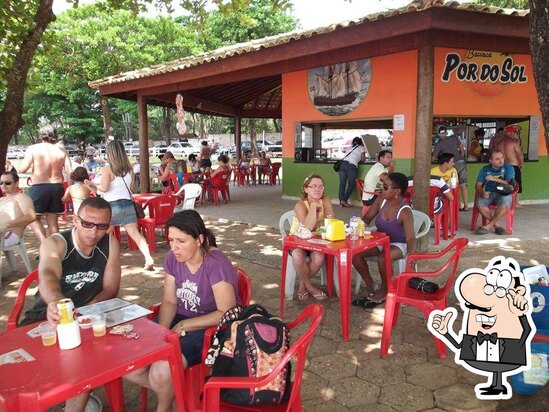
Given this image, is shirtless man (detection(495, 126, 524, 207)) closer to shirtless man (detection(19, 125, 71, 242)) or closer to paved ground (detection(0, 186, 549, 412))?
paved ground (detection(0, 186, 549, 412))

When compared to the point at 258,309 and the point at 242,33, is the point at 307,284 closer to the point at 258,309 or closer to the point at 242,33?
the point at 258,309

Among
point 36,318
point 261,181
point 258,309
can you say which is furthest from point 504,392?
point 261,181

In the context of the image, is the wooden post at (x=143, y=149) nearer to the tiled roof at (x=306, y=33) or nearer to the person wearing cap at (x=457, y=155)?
the tiled roof at (x=306, y=33)

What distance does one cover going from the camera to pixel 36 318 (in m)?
2.42

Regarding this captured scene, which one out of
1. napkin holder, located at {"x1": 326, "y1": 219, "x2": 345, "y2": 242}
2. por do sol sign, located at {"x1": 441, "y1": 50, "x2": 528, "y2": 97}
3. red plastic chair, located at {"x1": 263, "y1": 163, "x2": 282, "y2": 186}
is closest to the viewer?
napkin holder, located at {"x1": 326, "y1": 219, "x2": 345, "y2": 242}

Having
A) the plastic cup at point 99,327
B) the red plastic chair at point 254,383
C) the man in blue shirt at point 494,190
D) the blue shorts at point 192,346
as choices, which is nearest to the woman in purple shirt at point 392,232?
the blue shorts at point 192,346

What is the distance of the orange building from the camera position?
5.23 meters

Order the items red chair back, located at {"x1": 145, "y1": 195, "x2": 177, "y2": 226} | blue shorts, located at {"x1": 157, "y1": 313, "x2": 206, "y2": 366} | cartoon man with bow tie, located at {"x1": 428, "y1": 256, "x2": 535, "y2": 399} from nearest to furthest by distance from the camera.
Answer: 1. cartoon man with bow tie, located at {"x1": 428, "y1": 256, "x2": 535, "y2": 399}
2. blue shorts, located at {"x1": 157, "y1": 313, "x2": 206, "y2": 366}
3. red chair back, located at {"x1": 145, "y1": 195, "x2": 177, "y2": 226}

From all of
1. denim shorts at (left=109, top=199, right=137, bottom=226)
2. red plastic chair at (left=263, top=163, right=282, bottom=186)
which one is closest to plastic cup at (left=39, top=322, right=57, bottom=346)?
denim shorts at (left=109, top=199, right=137, bottom=226)

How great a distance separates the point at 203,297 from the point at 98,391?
0.98 meters

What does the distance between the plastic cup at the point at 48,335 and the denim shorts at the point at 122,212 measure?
10.6ft

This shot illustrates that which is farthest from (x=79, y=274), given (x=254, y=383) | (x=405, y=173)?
(x=405, y=173)

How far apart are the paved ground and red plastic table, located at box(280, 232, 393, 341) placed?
8.8 inches

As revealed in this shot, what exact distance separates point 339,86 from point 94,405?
7459 millimetres
